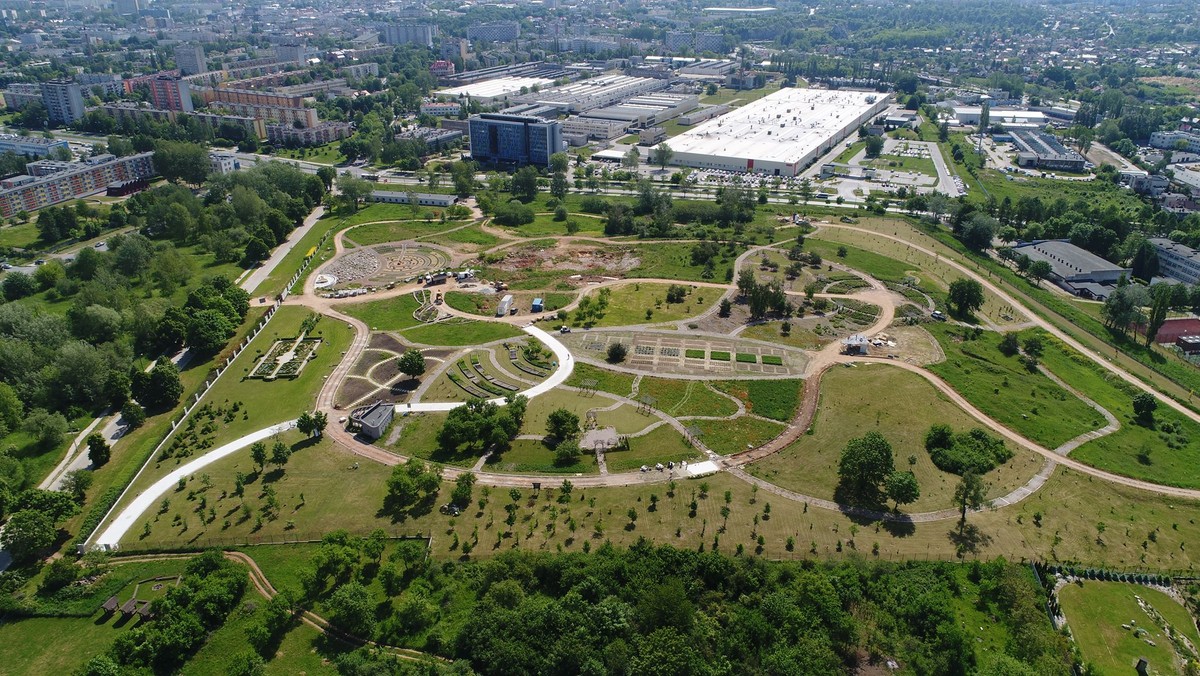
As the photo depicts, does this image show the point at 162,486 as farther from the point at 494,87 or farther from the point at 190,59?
the point at 190,59

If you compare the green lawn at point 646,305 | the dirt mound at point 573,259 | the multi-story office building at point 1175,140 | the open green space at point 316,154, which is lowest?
the green lawn at point 646,305

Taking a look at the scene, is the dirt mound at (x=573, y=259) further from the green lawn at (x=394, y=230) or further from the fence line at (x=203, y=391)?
the fence line at (x=203, y=391)

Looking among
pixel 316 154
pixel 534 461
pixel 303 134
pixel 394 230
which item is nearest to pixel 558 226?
pixel 394 230

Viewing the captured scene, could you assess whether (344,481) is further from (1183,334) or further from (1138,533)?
(1183,334)

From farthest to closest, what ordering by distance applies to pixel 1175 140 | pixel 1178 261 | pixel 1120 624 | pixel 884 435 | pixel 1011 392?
pixel 1175 140 → pixel 1178 261 → pixel 1011 392 → pixel 884 435 → pixel 1120 624

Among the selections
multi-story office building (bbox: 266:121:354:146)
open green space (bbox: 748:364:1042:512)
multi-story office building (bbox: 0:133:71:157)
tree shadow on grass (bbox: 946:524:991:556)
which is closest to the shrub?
open green space (bbox: 748:364:1042:512)

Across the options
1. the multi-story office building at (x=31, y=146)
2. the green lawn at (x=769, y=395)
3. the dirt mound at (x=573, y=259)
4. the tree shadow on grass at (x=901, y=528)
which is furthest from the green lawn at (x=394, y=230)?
the tree shadow on grass at (x=901, y=528)

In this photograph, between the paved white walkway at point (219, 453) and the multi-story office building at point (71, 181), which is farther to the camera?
the multi-story office building at point (71, 181)
